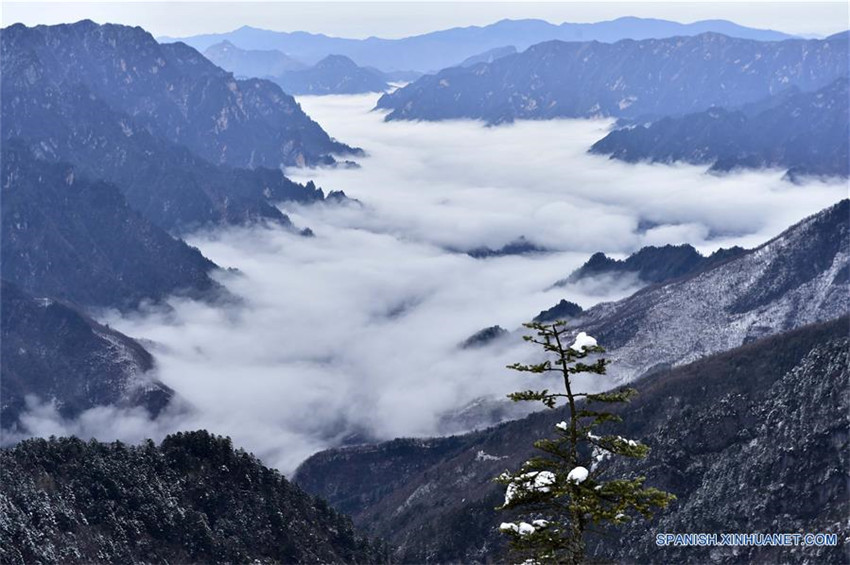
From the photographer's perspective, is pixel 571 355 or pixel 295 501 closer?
pixel 571 355

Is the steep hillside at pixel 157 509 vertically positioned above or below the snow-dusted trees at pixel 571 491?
above

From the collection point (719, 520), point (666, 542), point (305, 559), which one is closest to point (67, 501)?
point (305, 559)

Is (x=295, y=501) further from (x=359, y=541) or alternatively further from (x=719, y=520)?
(x=719, y=520)

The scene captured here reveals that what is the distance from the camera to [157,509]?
476ft

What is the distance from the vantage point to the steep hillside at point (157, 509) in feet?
427

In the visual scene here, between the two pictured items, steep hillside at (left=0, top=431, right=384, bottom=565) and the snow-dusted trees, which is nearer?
the snow-dusted trees

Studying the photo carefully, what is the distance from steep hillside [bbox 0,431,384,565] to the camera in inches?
5118

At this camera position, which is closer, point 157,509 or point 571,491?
point 571,491

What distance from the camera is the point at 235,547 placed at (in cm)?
14625

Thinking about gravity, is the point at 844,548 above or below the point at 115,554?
below

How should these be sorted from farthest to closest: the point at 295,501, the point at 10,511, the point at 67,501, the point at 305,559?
the point at 295,501 → the point at 305,559 → the point at 67,501 → the point at 10,511

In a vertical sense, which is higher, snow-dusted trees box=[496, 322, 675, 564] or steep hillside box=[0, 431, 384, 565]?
steep hillside box=[0, 431, 384, 565]

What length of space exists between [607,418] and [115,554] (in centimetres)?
10420

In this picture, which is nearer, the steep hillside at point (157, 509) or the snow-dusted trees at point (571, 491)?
the snow-dusted trees at point (571, 491)
